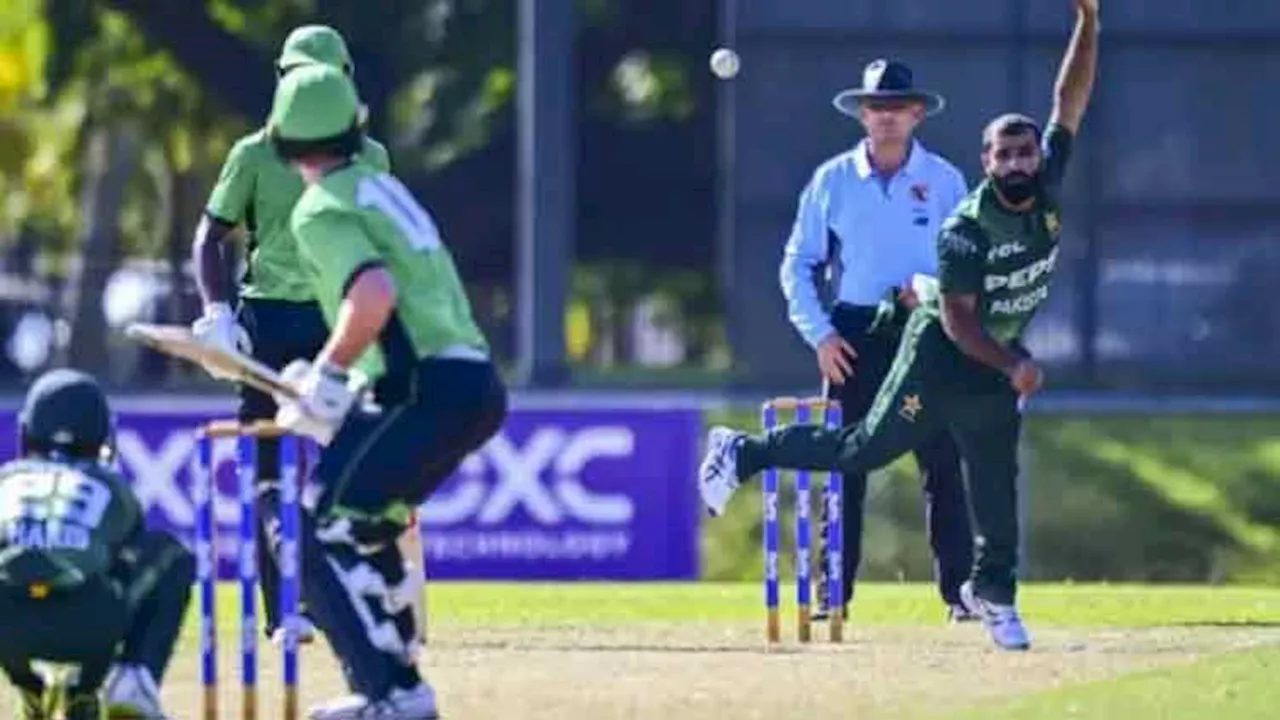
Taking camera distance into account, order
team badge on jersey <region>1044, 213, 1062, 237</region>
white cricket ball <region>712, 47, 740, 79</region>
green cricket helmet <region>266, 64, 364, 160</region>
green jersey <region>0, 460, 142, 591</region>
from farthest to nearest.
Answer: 1. white cricket ball <region>712, 47, 740, 79</region>
2. team badge on jersey <region>1044, 213, 1062, 237</region>
3. green cricket helmet <region>266, 64, 364, 160</region>
4. green jersey <region>0, 460, 142, 591</region>

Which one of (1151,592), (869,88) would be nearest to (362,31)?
(1151,592)

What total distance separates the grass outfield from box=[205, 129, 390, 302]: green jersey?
124 cm

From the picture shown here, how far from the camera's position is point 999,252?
13875mm

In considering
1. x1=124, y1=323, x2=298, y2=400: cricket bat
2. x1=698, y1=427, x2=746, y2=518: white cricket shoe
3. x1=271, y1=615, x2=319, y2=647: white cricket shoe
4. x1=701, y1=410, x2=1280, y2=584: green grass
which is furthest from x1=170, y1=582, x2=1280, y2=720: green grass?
x1=701, y1=410, x2=1280, y2=584: green grass

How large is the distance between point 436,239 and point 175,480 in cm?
1176

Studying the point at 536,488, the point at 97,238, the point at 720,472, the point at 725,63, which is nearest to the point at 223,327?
the point at 720,472

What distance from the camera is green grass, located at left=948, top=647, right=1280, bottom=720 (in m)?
→ 12.0

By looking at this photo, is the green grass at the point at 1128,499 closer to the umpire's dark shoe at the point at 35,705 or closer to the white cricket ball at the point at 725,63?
the white cricket ball at the point at 725,63

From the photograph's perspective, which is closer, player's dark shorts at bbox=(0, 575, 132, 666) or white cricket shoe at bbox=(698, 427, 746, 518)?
player's dark shorts at bbox=(0, 575, 132, 666)

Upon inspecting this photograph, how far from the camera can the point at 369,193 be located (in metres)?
11.6

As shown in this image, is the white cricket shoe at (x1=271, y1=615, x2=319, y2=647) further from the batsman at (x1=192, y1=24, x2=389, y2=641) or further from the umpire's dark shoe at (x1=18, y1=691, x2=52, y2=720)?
the umpire's dark shoe at (x1=18, y1=691, x2=52, y2=720)

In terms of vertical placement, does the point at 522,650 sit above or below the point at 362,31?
below

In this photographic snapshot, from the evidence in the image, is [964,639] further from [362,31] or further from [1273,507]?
[362,31]

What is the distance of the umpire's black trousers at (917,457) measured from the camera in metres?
15.6
